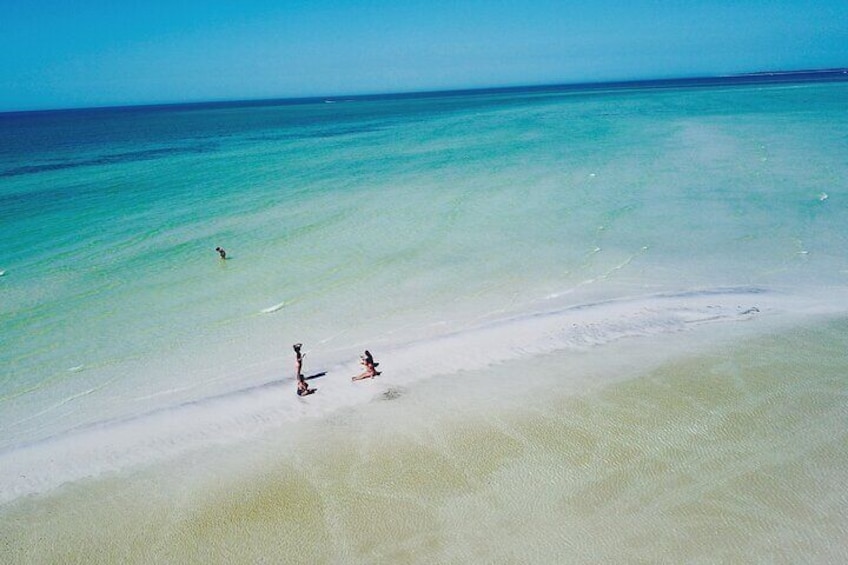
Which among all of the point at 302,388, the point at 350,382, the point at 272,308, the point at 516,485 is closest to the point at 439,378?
the point at 350,382

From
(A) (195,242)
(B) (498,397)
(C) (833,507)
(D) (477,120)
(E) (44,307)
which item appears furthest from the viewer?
(D) (477,120)

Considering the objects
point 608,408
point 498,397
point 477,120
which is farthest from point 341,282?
point 477,120

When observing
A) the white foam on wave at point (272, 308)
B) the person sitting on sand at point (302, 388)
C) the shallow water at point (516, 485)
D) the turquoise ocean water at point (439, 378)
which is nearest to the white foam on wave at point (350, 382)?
the turquoise ocean water at point (439, 378)

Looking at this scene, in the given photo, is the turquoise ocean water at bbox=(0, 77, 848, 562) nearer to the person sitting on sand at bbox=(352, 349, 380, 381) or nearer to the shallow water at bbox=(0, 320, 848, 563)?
the shallow water at bbox=(0, 320, 848, 563)

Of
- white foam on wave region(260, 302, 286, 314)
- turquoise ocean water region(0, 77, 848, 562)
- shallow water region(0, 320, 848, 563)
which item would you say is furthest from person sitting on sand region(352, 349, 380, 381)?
white foam on wave region(260, 302, 286, 314)

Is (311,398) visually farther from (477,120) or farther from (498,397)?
(477,120)

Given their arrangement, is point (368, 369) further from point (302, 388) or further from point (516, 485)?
point (516, 485)

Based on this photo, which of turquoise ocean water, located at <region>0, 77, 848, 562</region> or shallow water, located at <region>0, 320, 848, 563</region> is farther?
turquoise ocean water, located at <region>0, 77, 848, 562</region>
